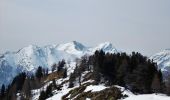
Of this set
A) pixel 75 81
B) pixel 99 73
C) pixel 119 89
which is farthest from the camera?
pixel 75 81

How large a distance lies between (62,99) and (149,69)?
33.3m

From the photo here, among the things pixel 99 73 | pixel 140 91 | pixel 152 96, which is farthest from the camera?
pixel 99 73

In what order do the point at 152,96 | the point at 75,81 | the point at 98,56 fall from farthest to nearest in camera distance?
the point at 75,81 < the point at 98,56 < the point at 152,96

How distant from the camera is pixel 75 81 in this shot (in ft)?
595

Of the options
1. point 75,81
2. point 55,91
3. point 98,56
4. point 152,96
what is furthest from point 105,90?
point 75,81

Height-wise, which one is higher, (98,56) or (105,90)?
(98,56)

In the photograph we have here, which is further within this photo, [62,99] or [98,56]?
[98,56]

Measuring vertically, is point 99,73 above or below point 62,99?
above

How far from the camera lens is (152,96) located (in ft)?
326

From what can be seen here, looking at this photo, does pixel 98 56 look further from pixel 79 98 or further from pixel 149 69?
pixel 79 98

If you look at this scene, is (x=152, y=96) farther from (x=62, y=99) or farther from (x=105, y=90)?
(x=62, y=99)

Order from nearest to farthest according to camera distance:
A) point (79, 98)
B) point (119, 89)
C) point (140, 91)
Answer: point (119, 89) → point (79, 98) → point (140, 91)

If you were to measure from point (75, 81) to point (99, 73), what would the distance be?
123 ft

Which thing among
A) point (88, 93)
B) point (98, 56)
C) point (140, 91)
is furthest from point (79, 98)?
point (98, 56)
